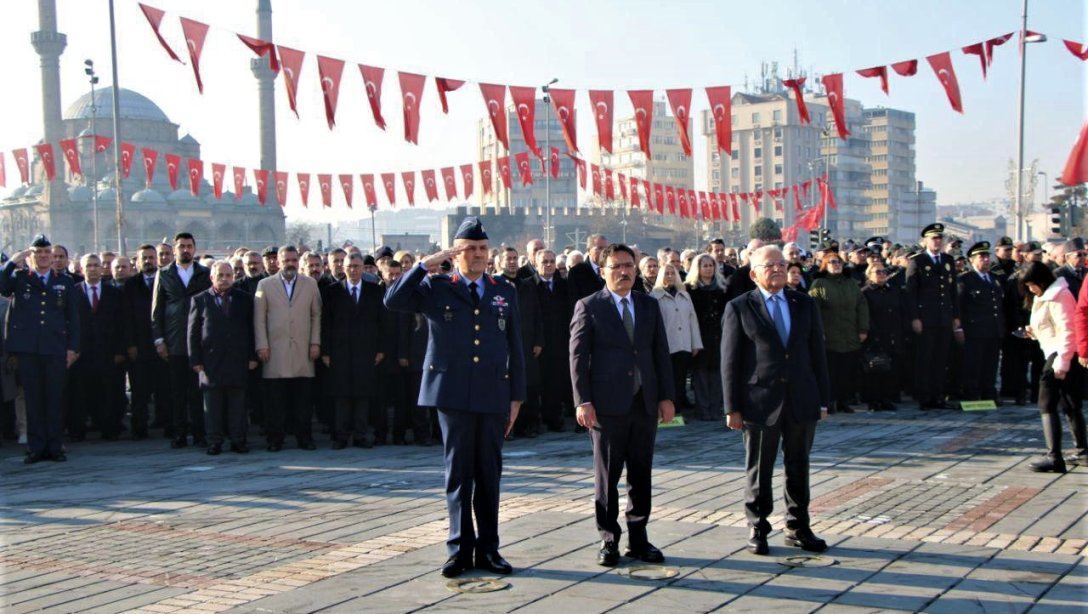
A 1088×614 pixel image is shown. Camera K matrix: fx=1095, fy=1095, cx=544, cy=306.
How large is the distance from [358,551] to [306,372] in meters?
5.37

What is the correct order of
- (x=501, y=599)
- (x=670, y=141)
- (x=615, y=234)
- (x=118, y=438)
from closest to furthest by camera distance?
(x=501, y=599) → (x=118, y=438) → (x=615, y=234) → (x=670, y=141)

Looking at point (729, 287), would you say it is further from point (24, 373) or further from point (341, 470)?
point (24, 373)

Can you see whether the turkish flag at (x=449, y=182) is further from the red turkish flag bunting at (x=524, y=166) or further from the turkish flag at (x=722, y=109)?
the turkish flag at (x=722, y=109)

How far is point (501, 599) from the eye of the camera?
19.1ft

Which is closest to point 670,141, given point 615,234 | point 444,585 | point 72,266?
point 615,234

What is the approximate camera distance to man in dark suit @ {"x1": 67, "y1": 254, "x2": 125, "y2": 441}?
1303 centimetres

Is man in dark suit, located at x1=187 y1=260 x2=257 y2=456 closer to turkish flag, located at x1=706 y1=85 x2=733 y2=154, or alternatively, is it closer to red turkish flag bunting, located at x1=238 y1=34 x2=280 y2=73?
red turkish flag bunting, located at x1=238 y1=34 x2=280 y2=73

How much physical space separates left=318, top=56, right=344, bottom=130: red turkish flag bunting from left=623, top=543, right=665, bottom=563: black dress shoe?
13337 millimetres

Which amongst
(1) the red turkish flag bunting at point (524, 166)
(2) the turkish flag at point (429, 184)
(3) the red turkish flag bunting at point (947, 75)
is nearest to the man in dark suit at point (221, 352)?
(3) the red turkish flag bunting at point (947, 75)

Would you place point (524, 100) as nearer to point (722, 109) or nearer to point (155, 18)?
point (722, 109)

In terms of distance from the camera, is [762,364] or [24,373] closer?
[762,364]

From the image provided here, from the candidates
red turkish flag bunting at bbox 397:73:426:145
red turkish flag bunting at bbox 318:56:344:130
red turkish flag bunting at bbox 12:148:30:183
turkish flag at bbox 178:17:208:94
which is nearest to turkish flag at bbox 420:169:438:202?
red turkish flag bunting at bbox 12:148:30:183

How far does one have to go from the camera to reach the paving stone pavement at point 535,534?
19.2ft

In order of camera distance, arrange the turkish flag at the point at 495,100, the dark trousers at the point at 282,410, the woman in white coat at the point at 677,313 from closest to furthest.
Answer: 1. the dark trousers at the point at 282,410
2. the woman in white coat at the point at 677,313
3. the turkish flag at the point at 495,100
